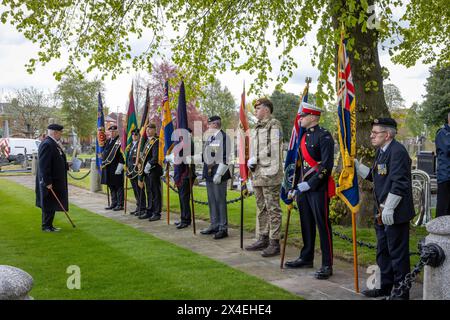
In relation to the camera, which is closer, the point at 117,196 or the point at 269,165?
the point at 269,165

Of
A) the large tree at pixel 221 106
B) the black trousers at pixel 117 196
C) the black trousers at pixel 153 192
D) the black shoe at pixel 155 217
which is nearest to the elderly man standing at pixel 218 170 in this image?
the black trousers at pixel 153 192

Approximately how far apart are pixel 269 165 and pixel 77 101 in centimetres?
5549

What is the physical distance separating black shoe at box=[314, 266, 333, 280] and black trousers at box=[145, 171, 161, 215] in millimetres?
5491

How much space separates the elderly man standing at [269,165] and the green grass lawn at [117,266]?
3.79 ft

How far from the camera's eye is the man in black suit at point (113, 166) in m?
12.3

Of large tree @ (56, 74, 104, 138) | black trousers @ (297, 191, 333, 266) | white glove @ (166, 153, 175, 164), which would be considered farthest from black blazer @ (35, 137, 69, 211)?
large tree @ (56, 74, 104, 138)

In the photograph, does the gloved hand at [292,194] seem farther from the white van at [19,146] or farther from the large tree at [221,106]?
the large tree at [221,106]

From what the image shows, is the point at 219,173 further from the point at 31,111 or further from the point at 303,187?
the point at 31,111

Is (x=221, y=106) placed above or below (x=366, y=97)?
above

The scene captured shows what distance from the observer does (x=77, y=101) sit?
191 feet

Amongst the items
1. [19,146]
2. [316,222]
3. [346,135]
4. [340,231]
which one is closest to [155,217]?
[340,231]

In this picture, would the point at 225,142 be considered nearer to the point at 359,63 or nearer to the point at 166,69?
the point at 359,63

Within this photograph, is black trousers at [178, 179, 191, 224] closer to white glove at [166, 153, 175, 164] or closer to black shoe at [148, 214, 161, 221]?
white glove at [166, 153, 175, 164]
